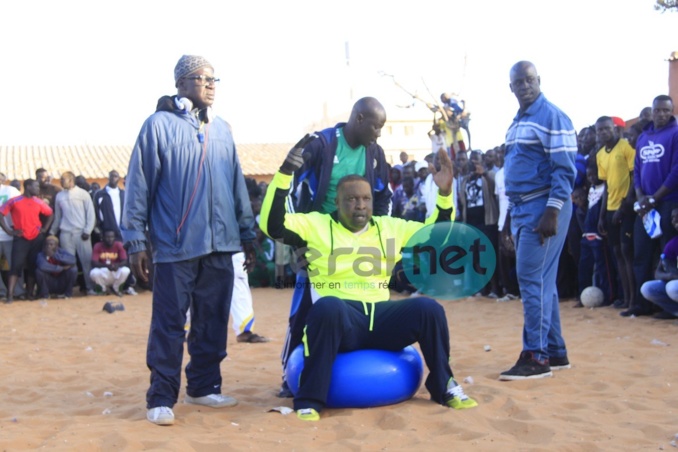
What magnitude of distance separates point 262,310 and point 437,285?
10.6 feet

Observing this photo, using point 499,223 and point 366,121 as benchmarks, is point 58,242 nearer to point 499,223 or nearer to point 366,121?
point 499,223

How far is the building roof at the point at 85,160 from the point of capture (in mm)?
34125

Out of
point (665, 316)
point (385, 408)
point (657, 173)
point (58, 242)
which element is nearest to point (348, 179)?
point (385, 408)

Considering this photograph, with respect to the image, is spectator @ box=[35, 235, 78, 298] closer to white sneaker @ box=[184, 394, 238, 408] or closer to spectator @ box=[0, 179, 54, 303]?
spectator @ box=[0, 179, 54, 303]

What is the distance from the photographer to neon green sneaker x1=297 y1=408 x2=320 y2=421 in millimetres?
5000

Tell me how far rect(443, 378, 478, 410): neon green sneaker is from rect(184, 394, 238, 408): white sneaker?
150 cm

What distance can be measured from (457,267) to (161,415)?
8.25 m

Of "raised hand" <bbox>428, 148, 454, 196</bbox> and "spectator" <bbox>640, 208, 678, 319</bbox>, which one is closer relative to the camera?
"raised hand" <bbox>428, 148, 454, 196</bbox>

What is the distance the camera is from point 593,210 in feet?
34.2

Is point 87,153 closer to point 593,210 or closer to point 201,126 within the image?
point 593,210

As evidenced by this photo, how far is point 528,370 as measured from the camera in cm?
610

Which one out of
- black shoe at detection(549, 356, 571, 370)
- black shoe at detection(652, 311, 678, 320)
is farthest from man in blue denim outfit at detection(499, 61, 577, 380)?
black shoe at detection(652, 311, 678, 320)

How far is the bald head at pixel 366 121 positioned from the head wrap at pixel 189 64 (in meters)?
1.08

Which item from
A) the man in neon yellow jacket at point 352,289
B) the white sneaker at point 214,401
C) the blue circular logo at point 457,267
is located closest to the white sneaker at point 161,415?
the white sneaker at point 214,401
